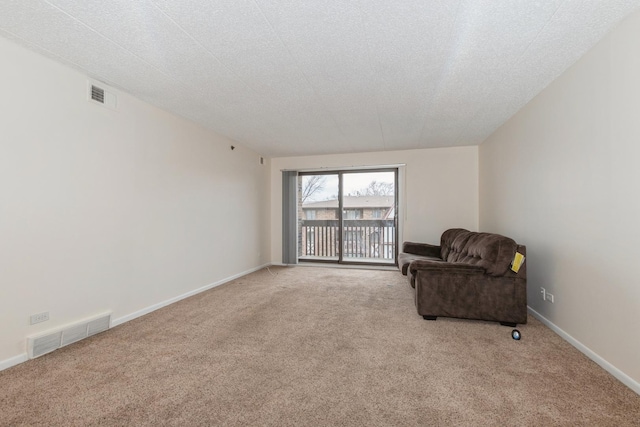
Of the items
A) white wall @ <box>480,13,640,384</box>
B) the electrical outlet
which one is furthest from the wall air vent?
white wall @ <box>480,13,640,384</box>

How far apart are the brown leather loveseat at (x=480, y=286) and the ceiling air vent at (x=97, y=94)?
3435mm

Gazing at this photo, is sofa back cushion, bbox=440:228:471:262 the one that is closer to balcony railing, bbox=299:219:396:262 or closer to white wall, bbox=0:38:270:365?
balcony railing, bbox=299:219:396:262

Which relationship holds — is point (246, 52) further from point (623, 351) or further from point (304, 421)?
point (623, 351)

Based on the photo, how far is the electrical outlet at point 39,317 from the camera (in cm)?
211

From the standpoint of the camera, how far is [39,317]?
2.15m

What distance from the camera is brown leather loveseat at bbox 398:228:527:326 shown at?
264 cm

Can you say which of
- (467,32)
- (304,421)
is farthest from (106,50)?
(304,421)

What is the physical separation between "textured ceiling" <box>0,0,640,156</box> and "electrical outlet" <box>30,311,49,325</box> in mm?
2021

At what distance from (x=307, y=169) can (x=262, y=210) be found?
1.27 metres

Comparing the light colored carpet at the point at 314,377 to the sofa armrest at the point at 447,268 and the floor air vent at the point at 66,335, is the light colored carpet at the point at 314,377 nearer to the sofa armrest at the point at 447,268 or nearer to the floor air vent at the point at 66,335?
the floor air vent at the point at 66,335

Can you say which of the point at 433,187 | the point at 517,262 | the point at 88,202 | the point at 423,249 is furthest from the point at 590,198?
the point at 88,202

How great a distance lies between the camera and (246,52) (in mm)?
2125

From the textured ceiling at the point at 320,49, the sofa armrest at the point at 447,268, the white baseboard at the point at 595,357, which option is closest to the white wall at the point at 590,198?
the white baseboard at the point at 595,357

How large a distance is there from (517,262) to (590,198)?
788 millimetres
